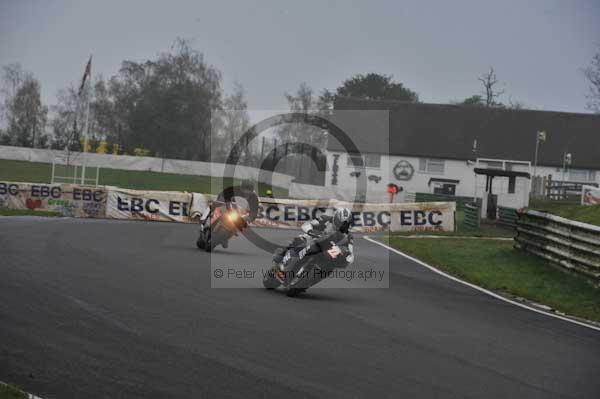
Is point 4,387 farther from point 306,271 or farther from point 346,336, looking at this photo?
point 306,271

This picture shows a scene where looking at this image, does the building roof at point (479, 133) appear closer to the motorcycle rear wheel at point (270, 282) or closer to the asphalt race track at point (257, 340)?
the asphalt race track at point (257, 340)

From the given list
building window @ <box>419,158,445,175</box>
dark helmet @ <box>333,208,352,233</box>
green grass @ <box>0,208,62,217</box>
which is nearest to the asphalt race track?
dark helmet @ <box>333,208,352,233</box>

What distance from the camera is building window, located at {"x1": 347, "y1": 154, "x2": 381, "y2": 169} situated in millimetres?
63219

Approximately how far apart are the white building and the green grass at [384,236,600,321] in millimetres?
35493

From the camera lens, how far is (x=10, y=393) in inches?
257

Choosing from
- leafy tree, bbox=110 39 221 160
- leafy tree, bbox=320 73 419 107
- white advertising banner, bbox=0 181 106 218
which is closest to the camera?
white advertising banner, bbox=0 181 106 218

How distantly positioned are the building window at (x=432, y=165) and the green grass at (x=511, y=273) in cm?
3786

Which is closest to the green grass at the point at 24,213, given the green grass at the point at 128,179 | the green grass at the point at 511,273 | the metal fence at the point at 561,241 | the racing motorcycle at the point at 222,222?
the racing motorcycle at the point at 222,222

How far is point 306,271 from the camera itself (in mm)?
12953

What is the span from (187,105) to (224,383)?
248ft

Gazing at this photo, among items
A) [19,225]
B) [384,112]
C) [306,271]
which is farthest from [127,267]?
[384,112]

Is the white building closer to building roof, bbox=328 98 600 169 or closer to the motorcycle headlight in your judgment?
building roof, bbox=328 98 600 169

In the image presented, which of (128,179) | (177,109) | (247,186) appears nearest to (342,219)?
(247,186)

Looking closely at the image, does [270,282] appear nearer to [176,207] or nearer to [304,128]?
[176,207]
